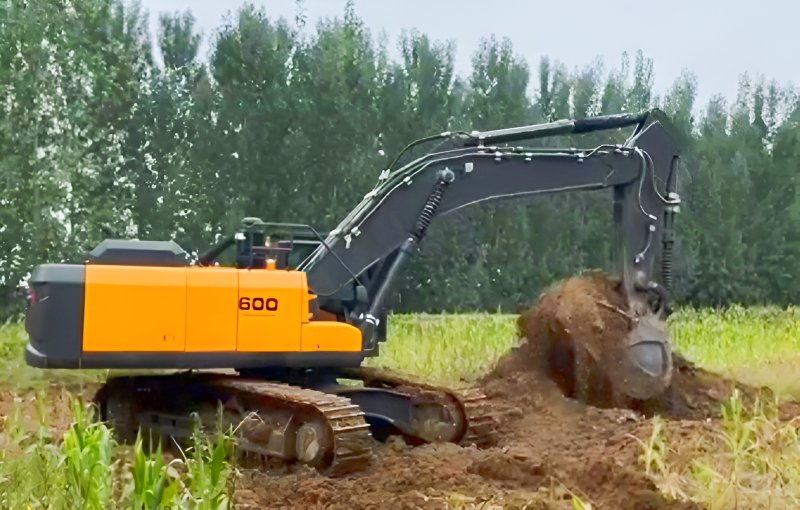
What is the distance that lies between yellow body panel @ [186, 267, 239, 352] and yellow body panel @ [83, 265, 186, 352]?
0.05 meters

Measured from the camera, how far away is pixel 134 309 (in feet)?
21.9

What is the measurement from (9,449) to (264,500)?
1.42 metres

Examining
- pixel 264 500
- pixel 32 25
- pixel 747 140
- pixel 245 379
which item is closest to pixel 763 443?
pixel 264 500

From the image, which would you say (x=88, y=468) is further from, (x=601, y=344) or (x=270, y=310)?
(x=601, y=344)

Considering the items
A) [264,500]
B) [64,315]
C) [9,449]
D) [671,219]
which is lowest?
[264,500]

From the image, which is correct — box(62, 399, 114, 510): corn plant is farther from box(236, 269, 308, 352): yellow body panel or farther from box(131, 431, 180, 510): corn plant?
box(236, 269, 308, 352): yellow body panel

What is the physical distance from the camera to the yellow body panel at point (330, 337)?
708 centimetres

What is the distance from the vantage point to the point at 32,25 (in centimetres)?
2261

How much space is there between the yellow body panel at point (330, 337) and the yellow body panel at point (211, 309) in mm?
516

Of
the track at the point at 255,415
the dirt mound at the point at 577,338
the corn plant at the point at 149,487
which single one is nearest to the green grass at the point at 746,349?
the dirt mound at the point at 577,338

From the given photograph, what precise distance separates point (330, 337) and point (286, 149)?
69.0ft

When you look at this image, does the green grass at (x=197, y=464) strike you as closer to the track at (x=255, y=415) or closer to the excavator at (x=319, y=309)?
the track at (x=255, y=415)

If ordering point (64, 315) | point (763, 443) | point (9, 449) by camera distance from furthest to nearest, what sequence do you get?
point (64, 315) → point (763, 443) → point (9, 449)

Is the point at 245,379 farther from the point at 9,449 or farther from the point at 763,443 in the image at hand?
the point at 763,443
